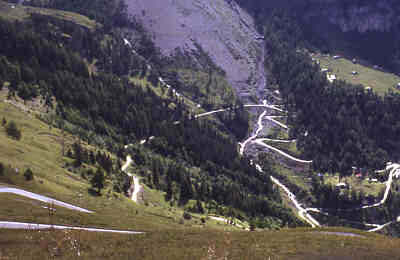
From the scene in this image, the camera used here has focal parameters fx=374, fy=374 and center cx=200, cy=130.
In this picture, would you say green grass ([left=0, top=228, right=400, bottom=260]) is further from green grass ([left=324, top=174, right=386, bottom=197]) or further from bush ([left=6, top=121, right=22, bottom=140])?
green grass ([left=324, top=174, right=386, bottom=197])

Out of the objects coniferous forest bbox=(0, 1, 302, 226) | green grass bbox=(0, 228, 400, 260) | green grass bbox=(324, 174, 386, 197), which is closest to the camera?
green grass bbox=(0, 228, 400, 260)

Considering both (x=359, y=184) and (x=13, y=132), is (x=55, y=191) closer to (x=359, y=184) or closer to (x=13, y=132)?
(x=13, y=132)

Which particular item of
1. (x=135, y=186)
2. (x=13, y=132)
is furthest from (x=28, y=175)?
(x=135, y=186)

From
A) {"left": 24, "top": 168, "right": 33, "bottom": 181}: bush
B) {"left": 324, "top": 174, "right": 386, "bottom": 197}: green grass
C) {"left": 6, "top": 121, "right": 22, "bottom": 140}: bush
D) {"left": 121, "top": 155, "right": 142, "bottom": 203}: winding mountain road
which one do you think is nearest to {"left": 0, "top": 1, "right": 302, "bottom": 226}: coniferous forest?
{"left": 121, "top": 155, "right": 142, "bottom": 203}: winding mountain road

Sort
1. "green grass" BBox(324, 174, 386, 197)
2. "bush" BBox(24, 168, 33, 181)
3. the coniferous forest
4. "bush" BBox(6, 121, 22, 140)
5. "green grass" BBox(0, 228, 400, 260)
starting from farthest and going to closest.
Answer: "green grass" BBox(324, 174, 386, 197)
the coniferous forest
"bush" BBox(6, 121, 22, 140)
"bush" BBox(24, 168, 33, 181)
"green grass" BBox(0, 228, 400, 260)

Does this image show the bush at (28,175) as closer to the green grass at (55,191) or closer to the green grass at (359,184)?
the green grass at (55,191)

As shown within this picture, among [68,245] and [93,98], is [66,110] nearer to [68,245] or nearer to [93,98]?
[93,98]

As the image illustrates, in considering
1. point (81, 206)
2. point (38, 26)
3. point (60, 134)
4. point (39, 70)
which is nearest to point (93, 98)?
point (39, 70)

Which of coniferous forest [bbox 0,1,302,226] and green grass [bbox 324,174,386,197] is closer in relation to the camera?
coniferous forest [bbox 0,1,302,226]

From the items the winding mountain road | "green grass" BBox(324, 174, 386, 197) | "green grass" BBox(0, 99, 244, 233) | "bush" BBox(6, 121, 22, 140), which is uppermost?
"bush" BBox(6, 121, 22, 140)

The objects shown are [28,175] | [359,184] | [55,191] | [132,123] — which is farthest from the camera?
[359,184]

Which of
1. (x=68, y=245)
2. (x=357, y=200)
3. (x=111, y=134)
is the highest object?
(x=68, y=245)
